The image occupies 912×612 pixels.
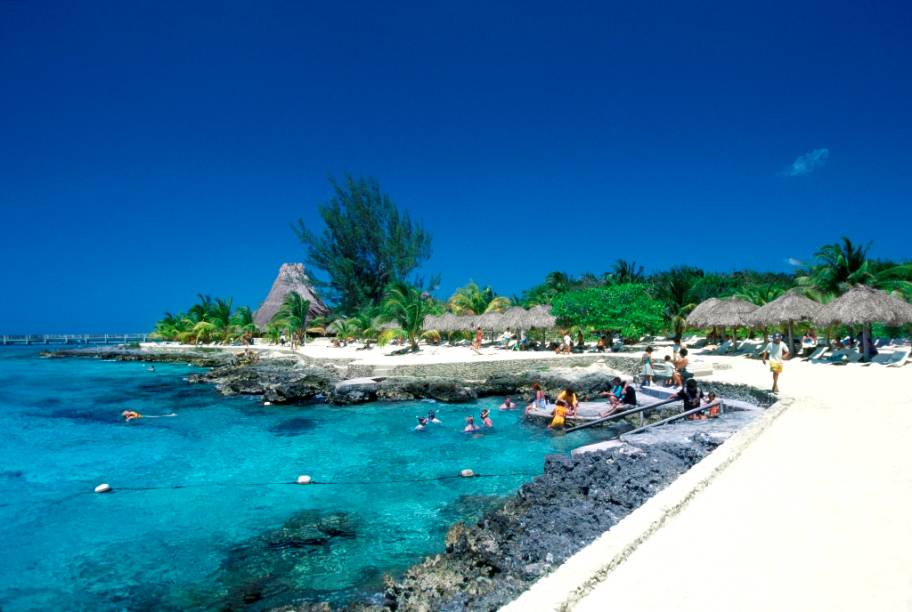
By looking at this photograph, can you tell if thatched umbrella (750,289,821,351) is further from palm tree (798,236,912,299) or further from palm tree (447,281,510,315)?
palm tree (447,281,510,315)

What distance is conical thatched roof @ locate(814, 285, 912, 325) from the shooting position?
13.7 meters

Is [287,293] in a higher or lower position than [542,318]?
higher

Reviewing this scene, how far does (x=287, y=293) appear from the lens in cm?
4075

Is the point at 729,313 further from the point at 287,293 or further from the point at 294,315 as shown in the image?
the point at 287,293

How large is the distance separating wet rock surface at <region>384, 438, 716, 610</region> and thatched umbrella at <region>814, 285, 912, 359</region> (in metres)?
10.8

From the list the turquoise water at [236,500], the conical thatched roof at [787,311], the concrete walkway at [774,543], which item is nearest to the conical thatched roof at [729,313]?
the conical thatched roof at [787,311]

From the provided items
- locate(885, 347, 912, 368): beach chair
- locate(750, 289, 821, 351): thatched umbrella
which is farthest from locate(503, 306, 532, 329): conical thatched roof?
locate(885, 347, 912, 368): beach chair

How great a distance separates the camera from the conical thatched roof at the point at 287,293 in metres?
40.9

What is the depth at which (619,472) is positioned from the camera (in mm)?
5430

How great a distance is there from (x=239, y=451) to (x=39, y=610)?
551 cm

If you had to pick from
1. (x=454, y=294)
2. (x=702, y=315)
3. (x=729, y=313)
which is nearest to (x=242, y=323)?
(x=454, y=294)

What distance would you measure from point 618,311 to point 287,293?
29215mm

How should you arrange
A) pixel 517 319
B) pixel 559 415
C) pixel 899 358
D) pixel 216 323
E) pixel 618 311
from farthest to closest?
pixel 216 323 → pixel 517 319 → pixel 618 311 → pixel 899 358 → pixel 559 415

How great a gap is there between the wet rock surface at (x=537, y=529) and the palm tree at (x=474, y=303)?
2139cm
